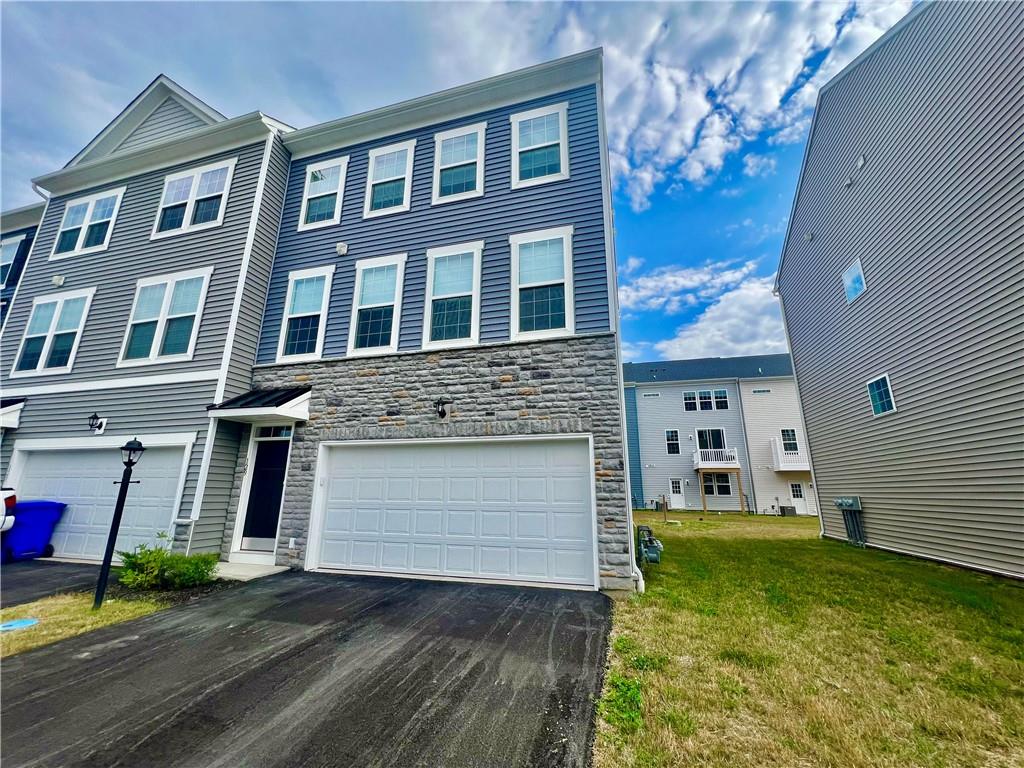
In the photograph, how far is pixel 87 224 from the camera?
33.2ft

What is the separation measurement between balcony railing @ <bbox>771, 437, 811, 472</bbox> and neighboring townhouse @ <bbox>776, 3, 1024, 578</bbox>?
1117cm

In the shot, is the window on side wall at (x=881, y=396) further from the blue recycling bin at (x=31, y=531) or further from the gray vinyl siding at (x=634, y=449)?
the blue recycling bin at (x=31, y=531)

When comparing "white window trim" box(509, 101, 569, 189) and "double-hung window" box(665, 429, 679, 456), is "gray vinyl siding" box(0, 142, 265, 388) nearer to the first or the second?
"white window trim" box(509, 101, 569, 189)

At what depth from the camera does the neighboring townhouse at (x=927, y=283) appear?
6098mm

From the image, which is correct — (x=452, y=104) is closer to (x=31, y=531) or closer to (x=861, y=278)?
(x=861, y=278)

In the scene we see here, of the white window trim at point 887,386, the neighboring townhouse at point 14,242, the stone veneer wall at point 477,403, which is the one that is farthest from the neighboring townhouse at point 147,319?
the white window trim at point 887,386

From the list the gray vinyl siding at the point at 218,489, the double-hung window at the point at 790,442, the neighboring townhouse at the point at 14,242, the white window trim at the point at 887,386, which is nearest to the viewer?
the gray vinyl siding at the point at 218,489

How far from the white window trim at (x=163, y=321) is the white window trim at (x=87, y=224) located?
2.19 m

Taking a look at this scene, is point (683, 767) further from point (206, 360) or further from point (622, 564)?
point (206, 360)

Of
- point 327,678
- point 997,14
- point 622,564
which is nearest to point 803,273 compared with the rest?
point 997,14

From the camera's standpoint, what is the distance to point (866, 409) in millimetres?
9719

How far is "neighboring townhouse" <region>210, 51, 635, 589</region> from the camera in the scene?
638 cm

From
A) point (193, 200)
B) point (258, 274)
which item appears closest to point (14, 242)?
point (193, 200)

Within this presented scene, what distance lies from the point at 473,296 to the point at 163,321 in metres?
7.03
